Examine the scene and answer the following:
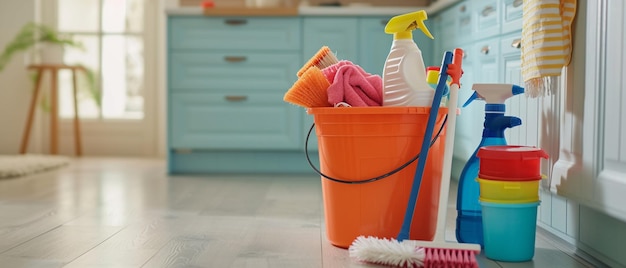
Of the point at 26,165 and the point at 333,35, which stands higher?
the point at 333,35

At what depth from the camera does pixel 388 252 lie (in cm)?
150

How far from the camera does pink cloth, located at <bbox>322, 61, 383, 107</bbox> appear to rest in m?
1.69

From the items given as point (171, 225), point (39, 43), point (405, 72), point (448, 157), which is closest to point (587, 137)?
point (448, 157)

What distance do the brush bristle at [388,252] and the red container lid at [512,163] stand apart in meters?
0.27

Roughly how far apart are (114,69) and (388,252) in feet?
12.6

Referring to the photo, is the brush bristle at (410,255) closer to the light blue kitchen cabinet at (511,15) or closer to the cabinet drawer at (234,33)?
the light blue kitchen cabinet at (511,15)

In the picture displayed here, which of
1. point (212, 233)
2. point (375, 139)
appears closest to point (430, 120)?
point (375, 139)

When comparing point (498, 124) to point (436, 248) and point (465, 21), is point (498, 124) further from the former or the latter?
point (465, 21)

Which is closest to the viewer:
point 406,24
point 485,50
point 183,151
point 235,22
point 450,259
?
point 450,259

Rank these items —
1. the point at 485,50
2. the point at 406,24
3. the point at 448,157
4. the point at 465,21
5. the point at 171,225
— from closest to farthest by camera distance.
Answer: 1. the point at 448,157
2. the point at 406,24
3. the point at 171,225
4. the point at 485,50
5. the point at 465,21

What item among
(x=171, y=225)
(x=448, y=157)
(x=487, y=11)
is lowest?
(x=171, y=225)

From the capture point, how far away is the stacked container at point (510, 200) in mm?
1597

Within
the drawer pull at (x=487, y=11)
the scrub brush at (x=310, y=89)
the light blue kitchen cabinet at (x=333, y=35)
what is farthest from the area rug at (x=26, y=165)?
the drawer pull at (x=487, y=11)

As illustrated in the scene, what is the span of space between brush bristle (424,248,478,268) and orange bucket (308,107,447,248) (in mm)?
210
